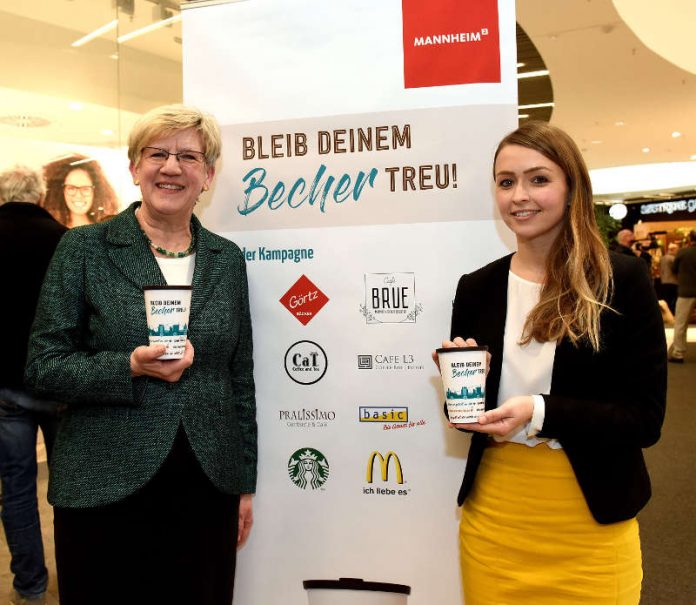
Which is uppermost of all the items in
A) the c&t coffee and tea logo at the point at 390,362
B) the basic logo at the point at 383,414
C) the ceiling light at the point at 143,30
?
the ceiling light at the point at 143,30

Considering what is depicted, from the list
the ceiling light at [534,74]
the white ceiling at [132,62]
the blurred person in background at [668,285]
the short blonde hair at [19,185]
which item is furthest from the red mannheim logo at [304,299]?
the blurred person in background at [668,285]

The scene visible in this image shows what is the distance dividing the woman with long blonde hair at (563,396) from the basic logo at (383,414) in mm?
523

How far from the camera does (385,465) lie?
216 cm

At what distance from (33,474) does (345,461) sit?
1726 mm

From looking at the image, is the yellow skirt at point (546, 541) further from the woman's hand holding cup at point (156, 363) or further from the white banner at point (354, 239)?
the woman's hand holding cup at point (156, 363)

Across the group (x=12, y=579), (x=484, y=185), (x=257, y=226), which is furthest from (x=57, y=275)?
(x=12, y=579)

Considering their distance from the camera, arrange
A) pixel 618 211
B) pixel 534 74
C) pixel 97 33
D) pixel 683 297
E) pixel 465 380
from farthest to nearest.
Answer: pixel 618 211, pixel 683 297, pixel 534 74, pixel 97 33, pixel 465 380

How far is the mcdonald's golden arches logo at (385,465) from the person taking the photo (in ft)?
7.06

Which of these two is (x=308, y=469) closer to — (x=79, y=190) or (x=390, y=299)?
(x=390, y=299)

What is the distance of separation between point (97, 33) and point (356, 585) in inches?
218

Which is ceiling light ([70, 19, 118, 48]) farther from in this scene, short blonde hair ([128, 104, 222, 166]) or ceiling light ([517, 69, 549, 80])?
ceiling light ([517, 69, 549, 80])

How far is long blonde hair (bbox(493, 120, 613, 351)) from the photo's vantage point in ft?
4.86

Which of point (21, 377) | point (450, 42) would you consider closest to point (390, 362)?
point (450, 42)

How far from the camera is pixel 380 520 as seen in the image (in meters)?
2.17
